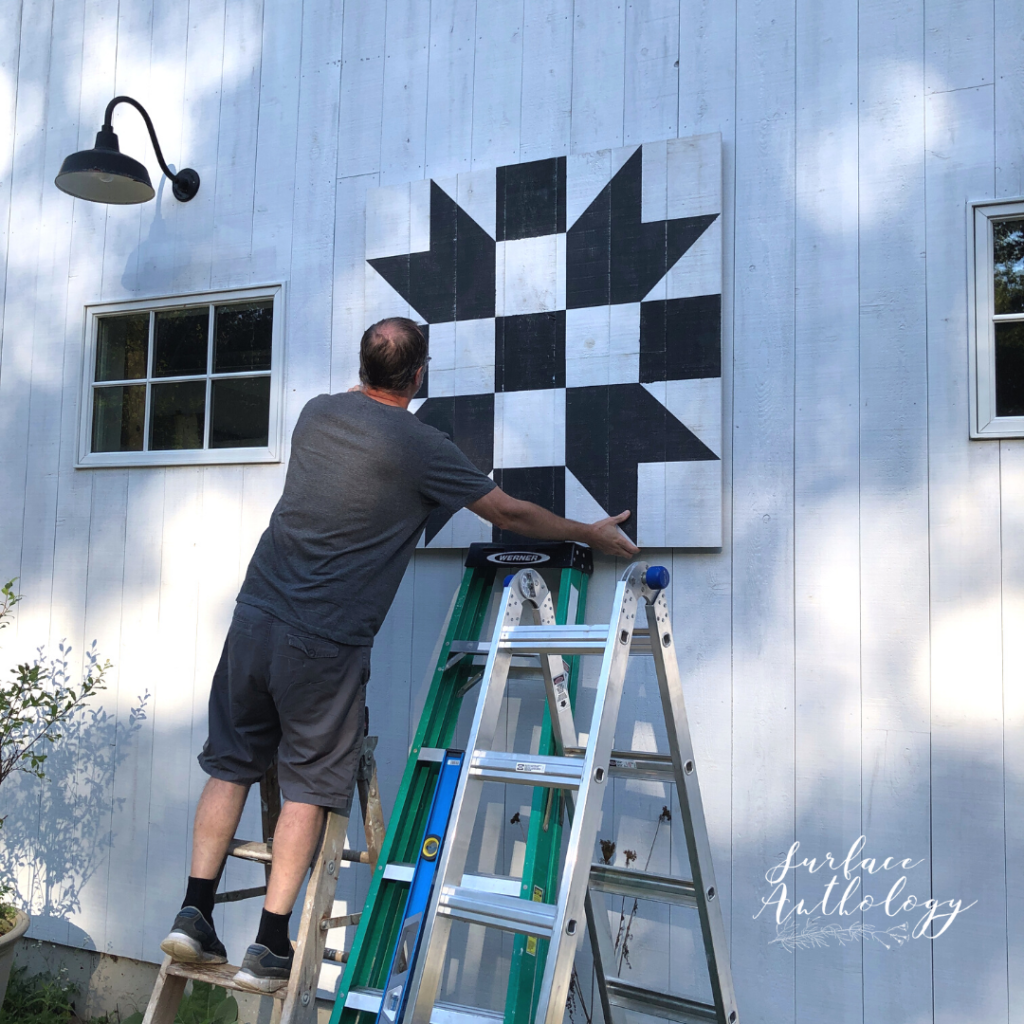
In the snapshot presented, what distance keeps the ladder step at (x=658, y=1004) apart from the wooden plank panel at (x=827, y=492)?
1.07 ft

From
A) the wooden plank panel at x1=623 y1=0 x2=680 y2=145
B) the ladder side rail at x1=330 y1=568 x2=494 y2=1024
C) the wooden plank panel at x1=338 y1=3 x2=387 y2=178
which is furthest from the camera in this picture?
the wooden plank panel at x1=338 y1=3 x2=387 y2=178

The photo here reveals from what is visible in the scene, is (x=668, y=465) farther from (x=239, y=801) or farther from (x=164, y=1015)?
(x=164, y=1015)

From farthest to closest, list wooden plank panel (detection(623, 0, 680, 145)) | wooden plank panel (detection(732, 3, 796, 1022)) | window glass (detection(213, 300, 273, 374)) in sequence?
window glass (detection(213, 300, 273, 374))
wooden plank panel (detection(623, 0, 680, 145))
wooden plank panel (detection(732, 3, 796, 1022))

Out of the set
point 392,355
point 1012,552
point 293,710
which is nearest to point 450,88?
point 392,355

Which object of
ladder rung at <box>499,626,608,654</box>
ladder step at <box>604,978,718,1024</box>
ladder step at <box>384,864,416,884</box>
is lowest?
ladder step at <box>604,978,718,1024</box>

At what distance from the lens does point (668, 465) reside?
7.72ft

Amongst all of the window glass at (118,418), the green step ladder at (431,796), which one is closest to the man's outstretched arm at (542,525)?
the green step ladder at (431,796)

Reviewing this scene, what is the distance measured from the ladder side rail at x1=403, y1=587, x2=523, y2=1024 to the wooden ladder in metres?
0.35

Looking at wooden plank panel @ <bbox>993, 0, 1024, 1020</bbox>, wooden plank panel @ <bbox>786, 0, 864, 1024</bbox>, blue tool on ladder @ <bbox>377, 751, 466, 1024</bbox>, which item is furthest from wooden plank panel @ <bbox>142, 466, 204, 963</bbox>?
wooden plank panel @ <bbox>993, 0, 1024, 1020</bbox>

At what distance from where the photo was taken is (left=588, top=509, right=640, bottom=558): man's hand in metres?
2.23

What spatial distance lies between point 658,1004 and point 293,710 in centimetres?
95

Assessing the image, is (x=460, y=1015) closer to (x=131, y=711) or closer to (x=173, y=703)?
(x=173, y=703)

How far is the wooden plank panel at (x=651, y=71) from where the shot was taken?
2.46m

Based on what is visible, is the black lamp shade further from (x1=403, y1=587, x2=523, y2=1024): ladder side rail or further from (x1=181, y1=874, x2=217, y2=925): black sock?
(x1=181, y1=874, x2=217, y2=925): black sock
